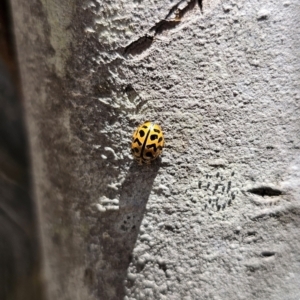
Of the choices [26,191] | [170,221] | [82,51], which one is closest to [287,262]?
[170,221]

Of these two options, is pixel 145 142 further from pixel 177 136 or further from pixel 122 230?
pixel 122 230

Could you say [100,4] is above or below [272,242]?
above

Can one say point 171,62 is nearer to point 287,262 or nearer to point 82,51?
point 82,51

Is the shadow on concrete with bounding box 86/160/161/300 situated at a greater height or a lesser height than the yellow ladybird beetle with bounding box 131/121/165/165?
lesser

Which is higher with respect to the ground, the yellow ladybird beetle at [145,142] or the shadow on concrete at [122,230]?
the yellow ladybird beetle at [145,142]

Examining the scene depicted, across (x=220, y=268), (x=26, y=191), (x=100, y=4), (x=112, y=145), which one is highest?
(x=26, y=191)
